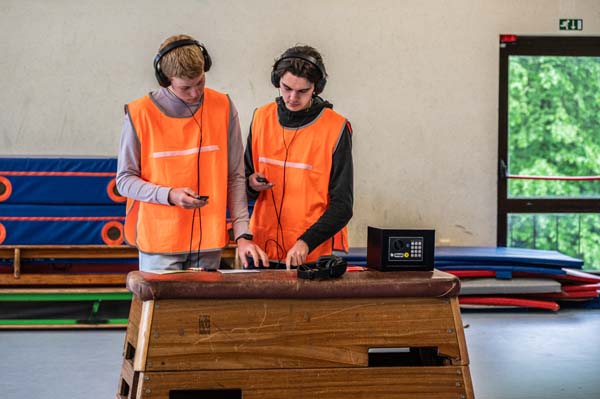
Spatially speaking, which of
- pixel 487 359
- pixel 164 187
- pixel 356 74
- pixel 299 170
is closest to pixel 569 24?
pixel 356 74

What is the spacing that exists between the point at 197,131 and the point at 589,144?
18.8 ft

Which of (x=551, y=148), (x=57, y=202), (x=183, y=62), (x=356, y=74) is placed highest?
(x=356, y=74)

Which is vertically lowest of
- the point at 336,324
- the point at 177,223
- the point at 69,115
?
the point at 336,324

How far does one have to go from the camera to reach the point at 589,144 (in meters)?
8.30

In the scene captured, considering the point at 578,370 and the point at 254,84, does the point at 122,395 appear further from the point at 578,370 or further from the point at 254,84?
the point at 254,84

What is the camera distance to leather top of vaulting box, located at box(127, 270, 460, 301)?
9.41ft

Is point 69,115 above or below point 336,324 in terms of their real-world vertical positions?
above

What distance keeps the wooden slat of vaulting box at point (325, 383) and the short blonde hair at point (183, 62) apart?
3.71 ft

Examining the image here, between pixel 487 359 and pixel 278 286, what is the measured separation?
3031 mm

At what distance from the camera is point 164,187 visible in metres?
3.31

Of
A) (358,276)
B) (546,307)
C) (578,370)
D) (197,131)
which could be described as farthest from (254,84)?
(358,276)

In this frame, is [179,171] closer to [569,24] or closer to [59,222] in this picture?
[59,222]

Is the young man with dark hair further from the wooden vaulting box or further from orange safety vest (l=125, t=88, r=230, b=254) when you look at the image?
the wooden vaulting box

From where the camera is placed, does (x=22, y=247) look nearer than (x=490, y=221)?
Yes
